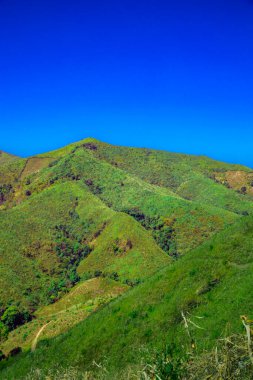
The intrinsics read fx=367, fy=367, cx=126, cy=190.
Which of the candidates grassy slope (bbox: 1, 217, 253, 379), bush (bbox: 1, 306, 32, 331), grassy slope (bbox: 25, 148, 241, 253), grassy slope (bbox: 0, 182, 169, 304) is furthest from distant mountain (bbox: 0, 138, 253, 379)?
grassy slope (bbox: 25, 148, 241, 253)

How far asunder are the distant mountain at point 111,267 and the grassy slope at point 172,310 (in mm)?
105

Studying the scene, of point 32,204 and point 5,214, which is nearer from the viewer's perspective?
point 5,214

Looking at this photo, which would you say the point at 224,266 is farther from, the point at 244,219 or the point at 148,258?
the point at 148,258

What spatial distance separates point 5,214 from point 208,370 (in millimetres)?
147551

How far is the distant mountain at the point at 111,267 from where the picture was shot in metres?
24.6

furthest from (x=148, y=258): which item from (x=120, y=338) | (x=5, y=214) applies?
(x=120, y=338)

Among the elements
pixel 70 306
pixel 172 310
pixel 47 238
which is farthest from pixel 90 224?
pixel 172 310

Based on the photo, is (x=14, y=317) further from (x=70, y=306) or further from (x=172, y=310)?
(x=172, y=310)

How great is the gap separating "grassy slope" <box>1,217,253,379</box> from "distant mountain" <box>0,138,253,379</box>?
0.10 meters

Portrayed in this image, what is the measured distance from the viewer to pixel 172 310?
24.8 m

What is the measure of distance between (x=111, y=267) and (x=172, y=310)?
9264 centimetres

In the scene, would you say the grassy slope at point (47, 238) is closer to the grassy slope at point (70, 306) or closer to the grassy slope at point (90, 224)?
the grassy slope at point (90, 224)

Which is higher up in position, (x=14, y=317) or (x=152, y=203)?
(x=152, y=203)

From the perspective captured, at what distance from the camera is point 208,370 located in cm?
710
